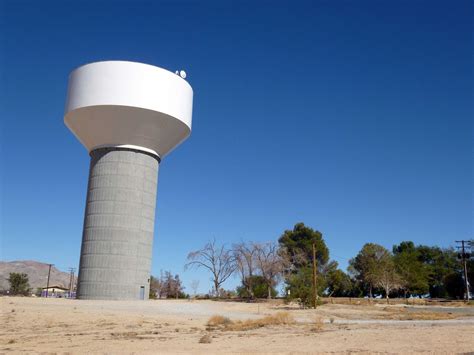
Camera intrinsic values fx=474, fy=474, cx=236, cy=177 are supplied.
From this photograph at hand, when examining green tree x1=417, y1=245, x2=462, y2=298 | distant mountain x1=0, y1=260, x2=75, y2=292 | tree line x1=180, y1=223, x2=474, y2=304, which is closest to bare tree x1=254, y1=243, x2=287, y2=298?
tree line x1=180, y1=223, x2=474, y2=304

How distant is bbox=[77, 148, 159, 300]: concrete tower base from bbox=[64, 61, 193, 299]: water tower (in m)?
0.07

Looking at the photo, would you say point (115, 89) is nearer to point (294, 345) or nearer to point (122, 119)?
point (122, 119)

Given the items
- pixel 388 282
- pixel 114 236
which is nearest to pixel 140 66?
pixel 114 236

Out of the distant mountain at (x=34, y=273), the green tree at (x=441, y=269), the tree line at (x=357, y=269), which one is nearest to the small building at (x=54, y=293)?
the tree line at (x=357, y=269)

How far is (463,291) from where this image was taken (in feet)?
242

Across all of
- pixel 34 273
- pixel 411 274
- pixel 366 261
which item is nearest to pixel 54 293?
pixel 366 261

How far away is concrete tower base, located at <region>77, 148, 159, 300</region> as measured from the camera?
35312 millimetres

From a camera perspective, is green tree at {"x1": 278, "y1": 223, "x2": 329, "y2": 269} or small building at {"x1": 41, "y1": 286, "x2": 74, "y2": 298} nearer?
small building at {"x1": 41, "y1": 286, "x2": 74, "y2": 298}

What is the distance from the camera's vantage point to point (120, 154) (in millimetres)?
37156

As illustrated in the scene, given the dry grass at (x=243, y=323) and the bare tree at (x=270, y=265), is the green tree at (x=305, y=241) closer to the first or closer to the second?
the bare tree at (x=270, y=265)

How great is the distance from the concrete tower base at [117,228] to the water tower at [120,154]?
0.07 meters

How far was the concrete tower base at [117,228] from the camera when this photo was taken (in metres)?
35.3

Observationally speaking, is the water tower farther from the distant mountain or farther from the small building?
the distant mountain

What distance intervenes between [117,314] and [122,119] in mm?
16990
